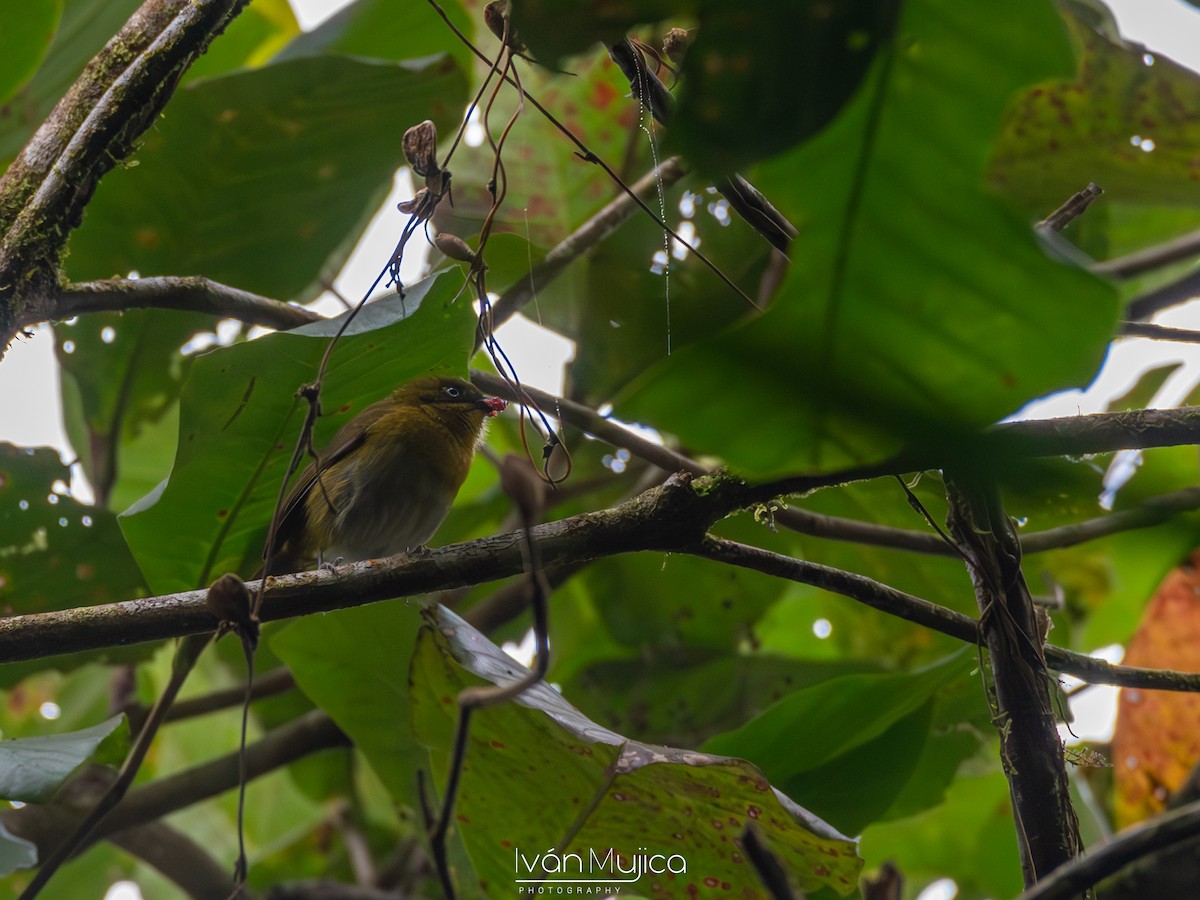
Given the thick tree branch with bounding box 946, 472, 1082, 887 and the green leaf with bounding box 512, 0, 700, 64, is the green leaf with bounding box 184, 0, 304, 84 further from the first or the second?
the green leaf with bounding box 512, 0, 700, 64

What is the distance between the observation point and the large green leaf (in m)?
0.90

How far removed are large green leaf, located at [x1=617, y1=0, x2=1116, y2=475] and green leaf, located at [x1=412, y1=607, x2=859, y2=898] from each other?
3.77 ft

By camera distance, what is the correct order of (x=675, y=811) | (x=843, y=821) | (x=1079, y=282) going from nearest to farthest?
(x=1079, y=282) → (x=675, y=811) → (x=843, y=821)

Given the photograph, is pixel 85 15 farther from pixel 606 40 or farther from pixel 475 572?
pixel 606 40

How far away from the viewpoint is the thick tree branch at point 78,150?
7.24 ft

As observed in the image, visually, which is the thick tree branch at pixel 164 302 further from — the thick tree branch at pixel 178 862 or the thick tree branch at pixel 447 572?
the thick tree branch at pixel 178 862

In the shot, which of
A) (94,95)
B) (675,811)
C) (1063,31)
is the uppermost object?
(94,95)

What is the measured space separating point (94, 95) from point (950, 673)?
2.28 meters

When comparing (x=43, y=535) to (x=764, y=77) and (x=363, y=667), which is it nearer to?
(x=363, y=667)

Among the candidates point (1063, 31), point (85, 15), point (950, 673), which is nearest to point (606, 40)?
point (1063, 31)

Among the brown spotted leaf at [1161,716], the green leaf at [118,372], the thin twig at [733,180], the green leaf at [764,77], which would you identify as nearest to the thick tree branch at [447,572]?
the thin twig at [733,180]

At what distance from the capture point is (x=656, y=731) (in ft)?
12.4

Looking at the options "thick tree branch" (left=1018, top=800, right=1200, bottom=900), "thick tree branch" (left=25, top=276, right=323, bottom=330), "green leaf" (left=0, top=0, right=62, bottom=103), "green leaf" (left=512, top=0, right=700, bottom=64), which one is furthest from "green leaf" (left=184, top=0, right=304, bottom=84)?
"thick tree branch" (left=1018, top=800, right=1200, bottom=900)

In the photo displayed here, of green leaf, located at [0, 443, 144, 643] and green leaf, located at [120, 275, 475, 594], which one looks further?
green leaf, located at [0, 443, 144, 643]
